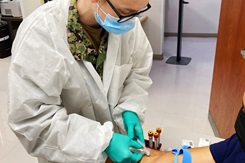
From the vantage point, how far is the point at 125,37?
118 centimetres

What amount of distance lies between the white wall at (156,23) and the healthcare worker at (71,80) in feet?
8.91

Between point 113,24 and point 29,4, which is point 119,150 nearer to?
point 113,24

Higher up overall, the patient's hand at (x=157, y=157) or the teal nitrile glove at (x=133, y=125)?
the teal nitrile glove at (x=133, y=125)

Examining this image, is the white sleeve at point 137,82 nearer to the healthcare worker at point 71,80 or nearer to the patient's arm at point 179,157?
the healthcare worker at point 71,80

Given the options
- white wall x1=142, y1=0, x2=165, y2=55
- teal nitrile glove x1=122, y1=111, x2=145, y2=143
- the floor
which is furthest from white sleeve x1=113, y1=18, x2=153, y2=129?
white wall x1=142, y1=0, x2=165, y2=55

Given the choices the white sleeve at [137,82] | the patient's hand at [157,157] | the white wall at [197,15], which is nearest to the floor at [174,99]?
the white wall at [197,15]

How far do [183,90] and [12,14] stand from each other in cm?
312

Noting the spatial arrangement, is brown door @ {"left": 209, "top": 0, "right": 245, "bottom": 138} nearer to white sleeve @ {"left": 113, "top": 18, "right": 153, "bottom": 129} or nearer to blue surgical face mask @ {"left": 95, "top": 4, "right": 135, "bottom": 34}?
white sleeve @ {"left": 113, "top": 18, "right": 153, "bottom": 129}

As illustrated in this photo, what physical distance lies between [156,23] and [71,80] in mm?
3045

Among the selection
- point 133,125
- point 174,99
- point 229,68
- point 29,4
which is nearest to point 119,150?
point 133,125

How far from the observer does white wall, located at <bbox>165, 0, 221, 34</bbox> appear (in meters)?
4.96

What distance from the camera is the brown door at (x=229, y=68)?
1.77m

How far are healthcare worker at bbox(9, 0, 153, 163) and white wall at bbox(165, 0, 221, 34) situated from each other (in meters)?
4.27

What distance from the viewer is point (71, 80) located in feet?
3.14
